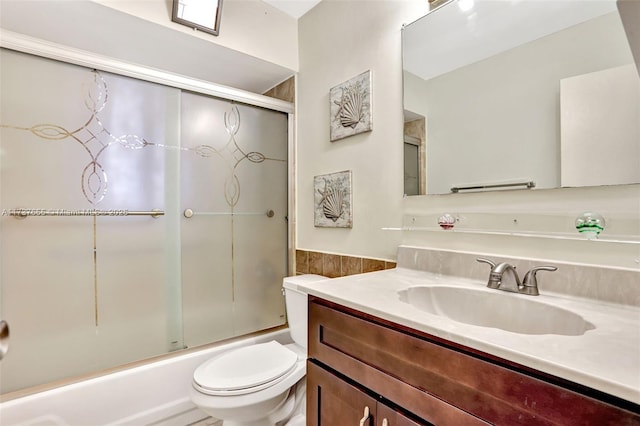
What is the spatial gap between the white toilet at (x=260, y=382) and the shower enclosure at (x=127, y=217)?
48 centimetres

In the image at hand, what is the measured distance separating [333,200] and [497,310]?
1.05 meters

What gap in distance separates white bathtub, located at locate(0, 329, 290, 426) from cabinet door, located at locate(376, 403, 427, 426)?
1.31 meters

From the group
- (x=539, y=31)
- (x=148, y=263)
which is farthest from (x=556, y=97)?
(x=148, y=263)

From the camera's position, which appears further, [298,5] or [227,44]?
[298,5]

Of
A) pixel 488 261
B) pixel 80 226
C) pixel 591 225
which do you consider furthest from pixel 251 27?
pixel 591 225

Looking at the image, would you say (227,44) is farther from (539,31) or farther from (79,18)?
(539,31)

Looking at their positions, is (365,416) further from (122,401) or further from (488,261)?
(122,401)

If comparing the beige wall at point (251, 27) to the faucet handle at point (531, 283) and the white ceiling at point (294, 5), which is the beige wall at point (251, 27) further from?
the faucet handle at point (531, 283)

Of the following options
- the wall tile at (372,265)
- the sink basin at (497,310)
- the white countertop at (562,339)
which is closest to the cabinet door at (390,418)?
the white countertop at (562,339)

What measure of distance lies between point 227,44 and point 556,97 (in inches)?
62.9

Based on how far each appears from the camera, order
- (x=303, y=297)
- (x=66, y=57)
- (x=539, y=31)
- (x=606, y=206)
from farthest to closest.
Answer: (x=303, y=297) < (x=66, y=57) < (x=539, y=31) < (x=606, y=206)

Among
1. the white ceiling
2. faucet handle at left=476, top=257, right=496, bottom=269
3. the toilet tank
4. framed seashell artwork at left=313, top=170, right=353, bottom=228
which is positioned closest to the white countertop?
faucet handle at left=476, top=257, right=496, bottom=269

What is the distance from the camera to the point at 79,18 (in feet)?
4.92

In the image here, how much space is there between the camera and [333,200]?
184cm
